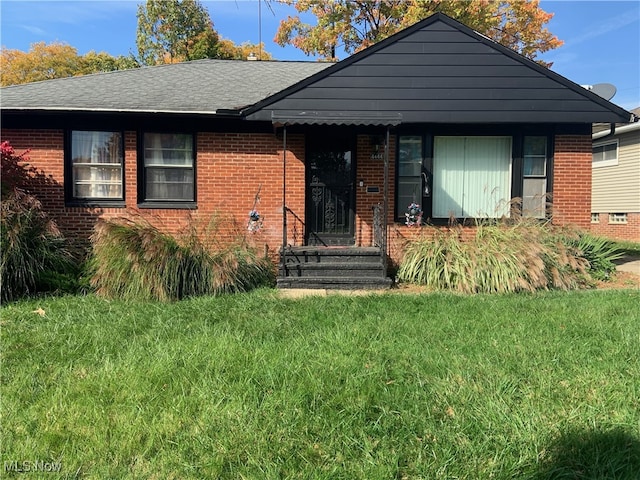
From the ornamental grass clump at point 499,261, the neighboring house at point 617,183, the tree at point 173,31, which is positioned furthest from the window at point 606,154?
the tree at point 173,31

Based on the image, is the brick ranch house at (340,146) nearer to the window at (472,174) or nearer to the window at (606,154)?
the window at (472,174)

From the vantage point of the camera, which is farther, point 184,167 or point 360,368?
point 184,167

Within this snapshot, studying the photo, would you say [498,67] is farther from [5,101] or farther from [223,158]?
[5,101]

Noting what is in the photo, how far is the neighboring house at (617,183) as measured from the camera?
15078 millimetres

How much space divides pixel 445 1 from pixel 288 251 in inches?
642

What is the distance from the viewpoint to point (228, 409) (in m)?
2.88

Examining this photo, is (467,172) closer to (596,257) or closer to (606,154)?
(596,257)

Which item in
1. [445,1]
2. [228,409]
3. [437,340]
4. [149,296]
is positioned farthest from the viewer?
[445,1]

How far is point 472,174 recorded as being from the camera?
28.2ft

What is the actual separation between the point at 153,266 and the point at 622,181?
17.0m

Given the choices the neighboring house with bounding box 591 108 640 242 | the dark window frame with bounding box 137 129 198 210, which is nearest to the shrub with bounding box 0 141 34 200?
the dark window frame with bounding box 137 129 198 210

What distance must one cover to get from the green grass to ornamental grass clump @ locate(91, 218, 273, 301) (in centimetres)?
87

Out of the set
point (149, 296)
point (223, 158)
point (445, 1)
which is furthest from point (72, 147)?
point (445, 1)

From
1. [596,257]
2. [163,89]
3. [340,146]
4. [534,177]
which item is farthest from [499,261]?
[163,89]
